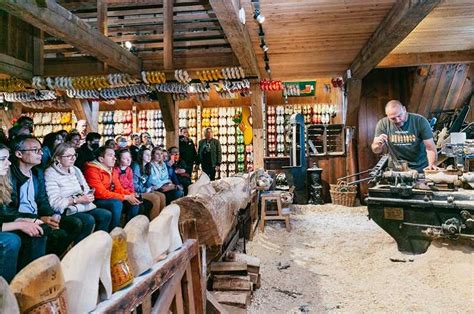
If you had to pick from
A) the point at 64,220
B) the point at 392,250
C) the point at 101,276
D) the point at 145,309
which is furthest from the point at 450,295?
the point at 64,220

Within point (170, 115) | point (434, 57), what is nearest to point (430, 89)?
point (434, 57)

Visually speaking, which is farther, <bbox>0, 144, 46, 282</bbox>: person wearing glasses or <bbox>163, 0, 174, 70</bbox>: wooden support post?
<bbox>163, 0, 174, 70</bbox>: wooden support post

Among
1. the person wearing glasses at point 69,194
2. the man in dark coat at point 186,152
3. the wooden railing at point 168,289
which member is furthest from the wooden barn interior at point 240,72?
the person wearing glasses at point 69,194

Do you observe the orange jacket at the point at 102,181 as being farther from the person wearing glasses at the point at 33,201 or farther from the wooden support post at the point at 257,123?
the wooden support post at the point at 257,123

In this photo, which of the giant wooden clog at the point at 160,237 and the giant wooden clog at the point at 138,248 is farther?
the giant wooden clog at the point at 160,237

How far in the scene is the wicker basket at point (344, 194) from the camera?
8.74m

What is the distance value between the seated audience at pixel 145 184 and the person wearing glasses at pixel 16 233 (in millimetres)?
1734

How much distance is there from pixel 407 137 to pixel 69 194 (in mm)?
3756

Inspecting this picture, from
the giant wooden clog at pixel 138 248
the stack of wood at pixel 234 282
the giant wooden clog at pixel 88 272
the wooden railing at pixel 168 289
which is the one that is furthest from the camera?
the stack of wood at pixel 234 282

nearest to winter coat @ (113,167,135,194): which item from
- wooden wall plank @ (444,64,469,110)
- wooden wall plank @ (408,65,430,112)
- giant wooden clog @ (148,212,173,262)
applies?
giant wooden clog @ (148,212,173,262)

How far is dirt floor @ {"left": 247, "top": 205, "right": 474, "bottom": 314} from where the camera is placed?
3004 mm

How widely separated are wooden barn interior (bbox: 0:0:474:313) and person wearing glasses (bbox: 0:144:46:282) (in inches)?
27.9

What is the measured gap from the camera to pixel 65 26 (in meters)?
3.70

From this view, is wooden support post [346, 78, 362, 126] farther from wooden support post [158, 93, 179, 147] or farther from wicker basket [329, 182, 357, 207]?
wooden support post [158, 93, 179, 147]
